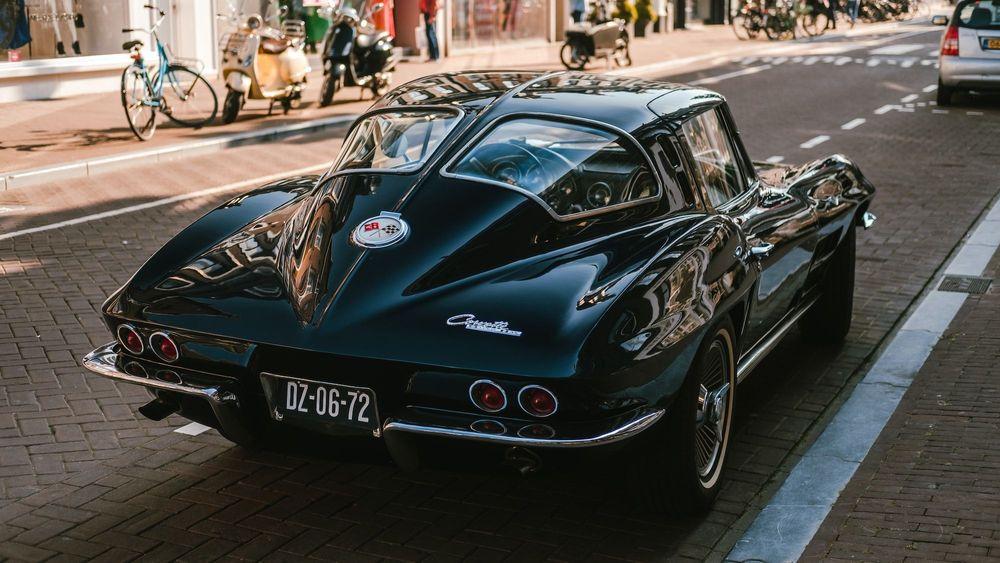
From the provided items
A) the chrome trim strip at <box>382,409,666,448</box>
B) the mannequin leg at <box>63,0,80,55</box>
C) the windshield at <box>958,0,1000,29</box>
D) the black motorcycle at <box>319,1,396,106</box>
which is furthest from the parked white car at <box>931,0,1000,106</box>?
the chrome trim strip at <box>382,409,666,448</box>

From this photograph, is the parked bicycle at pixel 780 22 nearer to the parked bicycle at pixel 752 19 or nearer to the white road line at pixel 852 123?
the parked bicycle at pixel 752 19

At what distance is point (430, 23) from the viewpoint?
993 inches

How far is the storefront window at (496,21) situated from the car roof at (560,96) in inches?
877

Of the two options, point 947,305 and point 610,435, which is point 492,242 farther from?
point 947,305

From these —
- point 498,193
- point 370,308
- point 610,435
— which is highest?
point 498,193

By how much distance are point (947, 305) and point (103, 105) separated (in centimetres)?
1289

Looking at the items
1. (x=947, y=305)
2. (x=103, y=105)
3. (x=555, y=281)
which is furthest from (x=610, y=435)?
(x=103, y=105)

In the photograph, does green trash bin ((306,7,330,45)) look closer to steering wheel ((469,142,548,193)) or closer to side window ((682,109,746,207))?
side window ((682,109,746,207))

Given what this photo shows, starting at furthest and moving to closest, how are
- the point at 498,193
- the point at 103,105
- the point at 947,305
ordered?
the point at 103,105, the point at 947,305, the point at 498,193

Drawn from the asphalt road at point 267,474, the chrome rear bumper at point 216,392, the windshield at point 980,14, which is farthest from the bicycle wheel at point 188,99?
the chrome rear bumper at point 216,392

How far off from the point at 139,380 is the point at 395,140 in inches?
55.5

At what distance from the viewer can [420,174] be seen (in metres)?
4.66

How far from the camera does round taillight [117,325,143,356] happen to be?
4.38 m

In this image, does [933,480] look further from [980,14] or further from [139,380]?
[980,14]
